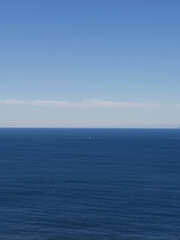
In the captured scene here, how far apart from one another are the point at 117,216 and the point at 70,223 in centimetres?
1070

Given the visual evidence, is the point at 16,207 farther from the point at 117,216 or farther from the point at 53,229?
the point at 117,216

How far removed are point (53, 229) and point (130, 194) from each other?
33.4 metres

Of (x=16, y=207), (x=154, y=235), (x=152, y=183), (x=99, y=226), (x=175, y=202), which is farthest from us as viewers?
(x=152, y=183)

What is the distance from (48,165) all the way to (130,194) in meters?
68.7

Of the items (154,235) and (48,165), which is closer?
(154,235)

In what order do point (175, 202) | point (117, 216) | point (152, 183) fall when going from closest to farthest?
point (117, 216)
point (175, 202)
point (152, 183)

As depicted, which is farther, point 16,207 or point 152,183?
point 152,183

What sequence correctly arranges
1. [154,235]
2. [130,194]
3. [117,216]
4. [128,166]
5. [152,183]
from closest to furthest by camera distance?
1. [154,235]
2. [117,216]
3. [130,194]
4. [152,183]
5. [128,166]

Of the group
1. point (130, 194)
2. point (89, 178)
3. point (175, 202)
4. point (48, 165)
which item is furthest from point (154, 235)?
point (48, 165)

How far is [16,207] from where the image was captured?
84.0 meters

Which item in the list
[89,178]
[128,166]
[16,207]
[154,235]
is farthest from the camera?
[128,166]

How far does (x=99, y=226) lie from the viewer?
71438 mm

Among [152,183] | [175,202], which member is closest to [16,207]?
[175,202]

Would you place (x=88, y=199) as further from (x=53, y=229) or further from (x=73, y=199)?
(x=53, y=229)
